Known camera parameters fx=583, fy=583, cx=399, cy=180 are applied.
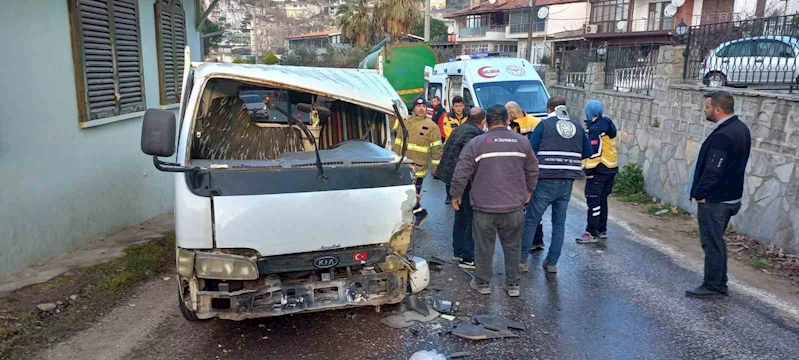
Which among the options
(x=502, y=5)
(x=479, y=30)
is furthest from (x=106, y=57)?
(x=502, y=5)

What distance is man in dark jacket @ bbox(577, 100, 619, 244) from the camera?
6.88 meters

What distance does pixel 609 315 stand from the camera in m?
4.84

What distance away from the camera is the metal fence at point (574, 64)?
44.0 ft

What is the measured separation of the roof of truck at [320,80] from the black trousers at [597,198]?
3104 mm

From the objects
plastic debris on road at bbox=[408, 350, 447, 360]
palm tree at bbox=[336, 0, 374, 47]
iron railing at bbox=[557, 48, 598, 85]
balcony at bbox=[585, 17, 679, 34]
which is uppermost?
balcony at bbox=[585, 17, 679, 34]

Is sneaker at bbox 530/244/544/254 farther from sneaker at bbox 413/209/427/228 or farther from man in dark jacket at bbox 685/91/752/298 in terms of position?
man in dark jacket at bbox 685/91/752/298

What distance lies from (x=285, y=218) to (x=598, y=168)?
4.41 m

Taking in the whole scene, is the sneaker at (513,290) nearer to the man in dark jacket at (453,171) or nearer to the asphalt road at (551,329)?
the asphalt road at (551,329)

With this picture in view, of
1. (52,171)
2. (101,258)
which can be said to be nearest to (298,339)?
(101,258)

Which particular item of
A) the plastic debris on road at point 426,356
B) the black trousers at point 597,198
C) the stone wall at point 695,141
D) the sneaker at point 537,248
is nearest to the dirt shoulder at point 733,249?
the stone wall at point 695,141

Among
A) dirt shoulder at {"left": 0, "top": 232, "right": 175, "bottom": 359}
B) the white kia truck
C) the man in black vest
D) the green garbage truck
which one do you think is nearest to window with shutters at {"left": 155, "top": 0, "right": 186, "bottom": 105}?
dirt shoulder at {"left": 0, "top": 232, "right": 175, "bottom": 359}

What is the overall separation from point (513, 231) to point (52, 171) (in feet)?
15.0

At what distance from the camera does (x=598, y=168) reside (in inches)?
273

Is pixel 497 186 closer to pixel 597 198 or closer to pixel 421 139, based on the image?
pixel 597 198
